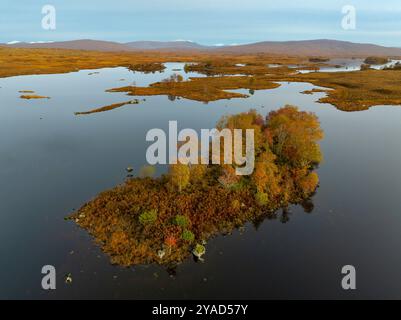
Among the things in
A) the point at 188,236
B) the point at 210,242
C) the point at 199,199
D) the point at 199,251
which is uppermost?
the point at 199,199

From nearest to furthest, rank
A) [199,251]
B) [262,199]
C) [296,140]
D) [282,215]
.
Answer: [199,251] < [282,215] < [262,199] < [296,140]

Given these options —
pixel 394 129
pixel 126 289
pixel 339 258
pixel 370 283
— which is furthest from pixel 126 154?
pixel 394 129

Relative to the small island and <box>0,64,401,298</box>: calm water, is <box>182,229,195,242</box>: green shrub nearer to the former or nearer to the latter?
the small island

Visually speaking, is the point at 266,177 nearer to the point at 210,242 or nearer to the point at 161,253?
the point at 210,242

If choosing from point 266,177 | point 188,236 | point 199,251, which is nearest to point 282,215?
point 266,177

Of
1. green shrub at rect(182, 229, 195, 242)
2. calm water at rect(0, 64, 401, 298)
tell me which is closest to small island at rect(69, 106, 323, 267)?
green shrub at rect(182, 229, 195, 242)

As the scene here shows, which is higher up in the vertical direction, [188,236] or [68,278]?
[188,236]

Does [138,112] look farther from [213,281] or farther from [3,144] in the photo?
[213,281]

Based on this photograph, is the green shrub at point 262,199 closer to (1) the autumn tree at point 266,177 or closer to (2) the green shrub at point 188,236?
(1) the autumn tree at point 266,177
